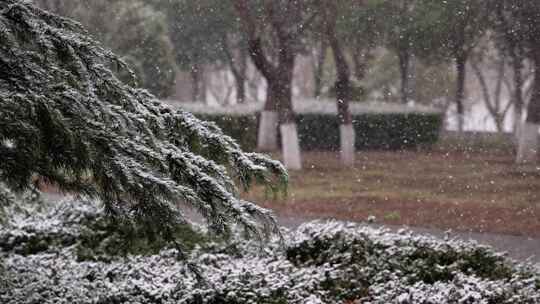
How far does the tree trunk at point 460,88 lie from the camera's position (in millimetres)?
12125

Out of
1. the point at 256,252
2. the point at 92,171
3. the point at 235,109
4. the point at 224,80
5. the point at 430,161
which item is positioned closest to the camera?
the point at 92,171

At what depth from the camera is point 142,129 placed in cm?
426

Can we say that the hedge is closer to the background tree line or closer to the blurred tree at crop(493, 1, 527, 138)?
the background tree line

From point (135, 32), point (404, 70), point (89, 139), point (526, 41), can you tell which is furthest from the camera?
point (135, 32)

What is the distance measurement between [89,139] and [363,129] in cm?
964

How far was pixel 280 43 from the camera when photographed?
13008 millimetres

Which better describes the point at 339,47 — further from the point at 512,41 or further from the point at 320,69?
the point at 512,41

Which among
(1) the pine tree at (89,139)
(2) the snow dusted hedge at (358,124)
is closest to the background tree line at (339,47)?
(2) the snow dusted hedge at (358,124)

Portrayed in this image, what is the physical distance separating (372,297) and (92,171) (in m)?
2.47

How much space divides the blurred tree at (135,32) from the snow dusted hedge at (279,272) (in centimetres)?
762

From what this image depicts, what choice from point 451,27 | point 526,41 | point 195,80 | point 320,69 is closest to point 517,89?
point 526,41

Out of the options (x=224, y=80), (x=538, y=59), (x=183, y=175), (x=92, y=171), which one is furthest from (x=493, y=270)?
(x=224, y=80)

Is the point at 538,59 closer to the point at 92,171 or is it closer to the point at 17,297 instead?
the point at 17,297

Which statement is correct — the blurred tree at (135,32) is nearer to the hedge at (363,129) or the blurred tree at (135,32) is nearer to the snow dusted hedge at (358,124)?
the snow dusted hedge at (358,124)
